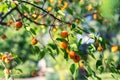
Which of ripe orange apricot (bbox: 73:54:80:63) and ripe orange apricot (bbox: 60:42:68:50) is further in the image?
ripe orange apricot (bbox: 60:42:68:50)

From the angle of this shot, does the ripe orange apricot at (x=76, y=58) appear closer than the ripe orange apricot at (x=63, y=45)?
Yes

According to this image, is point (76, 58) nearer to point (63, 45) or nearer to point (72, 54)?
point (72, 54)

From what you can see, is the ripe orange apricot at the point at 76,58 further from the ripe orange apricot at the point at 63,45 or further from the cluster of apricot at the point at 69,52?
the ripe orange apricot at the point at 63,45

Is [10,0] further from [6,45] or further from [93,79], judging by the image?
[6,45]

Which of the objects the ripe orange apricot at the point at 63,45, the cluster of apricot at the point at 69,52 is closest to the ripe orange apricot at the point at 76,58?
the cluster of apricot at the point at 69,52

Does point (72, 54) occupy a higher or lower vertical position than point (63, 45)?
lower

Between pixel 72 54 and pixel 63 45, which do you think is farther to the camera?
pixel 63 45

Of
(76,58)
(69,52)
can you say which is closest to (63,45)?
(69,52)

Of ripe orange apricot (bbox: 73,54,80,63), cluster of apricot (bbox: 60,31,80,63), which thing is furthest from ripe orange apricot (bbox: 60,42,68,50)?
ripe orange apricot (bbox: 73,54,80,63)

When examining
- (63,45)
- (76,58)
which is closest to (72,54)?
(76,58)

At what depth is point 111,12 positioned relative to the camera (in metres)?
0.48

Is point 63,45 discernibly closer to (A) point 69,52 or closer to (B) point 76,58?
(A) point 69,52

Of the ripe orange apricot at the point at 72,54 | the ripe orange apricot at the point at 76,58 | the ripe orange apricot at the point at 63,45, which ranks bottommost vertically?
the ripe orange apricot at the point at 76,58

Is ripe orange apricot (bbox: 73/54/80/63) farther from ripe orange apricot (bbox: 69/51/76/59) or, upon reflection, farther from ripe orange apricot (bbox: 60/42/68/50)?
ripe orange apricot (bbox: 60/42/68/50)
